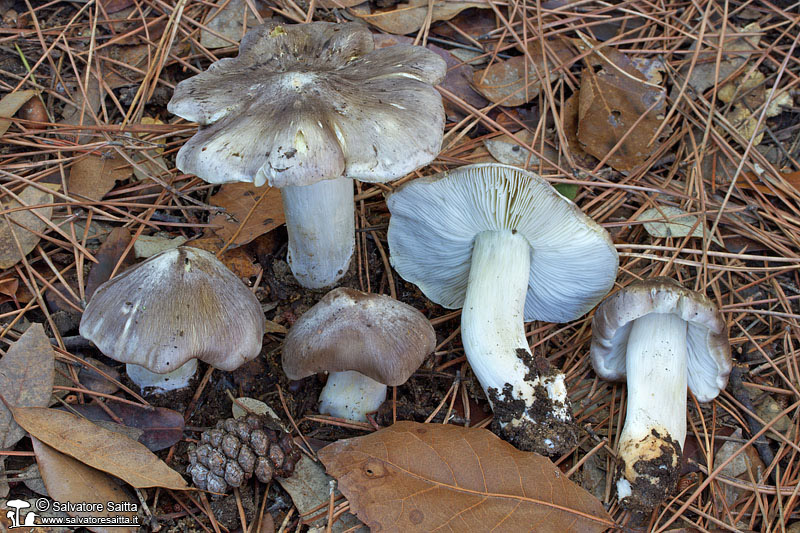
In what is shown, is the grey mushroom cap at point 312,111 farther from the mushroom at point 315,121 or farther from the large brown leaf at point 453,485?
the large brown leaf at point 453,485

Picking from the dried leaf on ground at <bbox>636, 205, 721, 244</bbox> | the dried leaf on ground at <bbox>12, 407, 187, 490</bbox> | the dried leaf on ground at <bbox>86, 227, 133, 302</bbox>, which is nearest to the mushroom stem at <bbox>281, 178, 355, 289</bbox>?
the dried leaf on ground at <bbox>86, 227, 133, 302</bbox>

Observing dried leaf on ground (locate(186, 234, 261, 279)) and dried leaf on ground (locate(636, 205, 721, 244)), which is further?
dried leaf on ground (locate(636, 205, 721, 244))

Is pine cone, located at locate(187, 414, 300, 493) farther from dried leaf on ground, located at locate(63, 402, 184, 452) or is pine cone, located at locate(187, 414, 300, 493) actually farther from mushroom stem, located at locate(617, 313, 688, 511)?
mushroom stem, located at locate(617, 313, 688, 511)

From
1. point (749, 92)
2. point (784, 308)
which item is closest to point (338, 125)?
point (784, 308)

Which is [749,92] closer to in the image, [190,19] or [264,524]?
[190,19]

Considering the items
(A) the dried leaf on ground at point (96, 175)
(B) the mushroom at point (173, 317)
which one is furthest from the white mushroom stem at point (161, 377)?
(A) the dried leaf on ground at point (96, 175)
